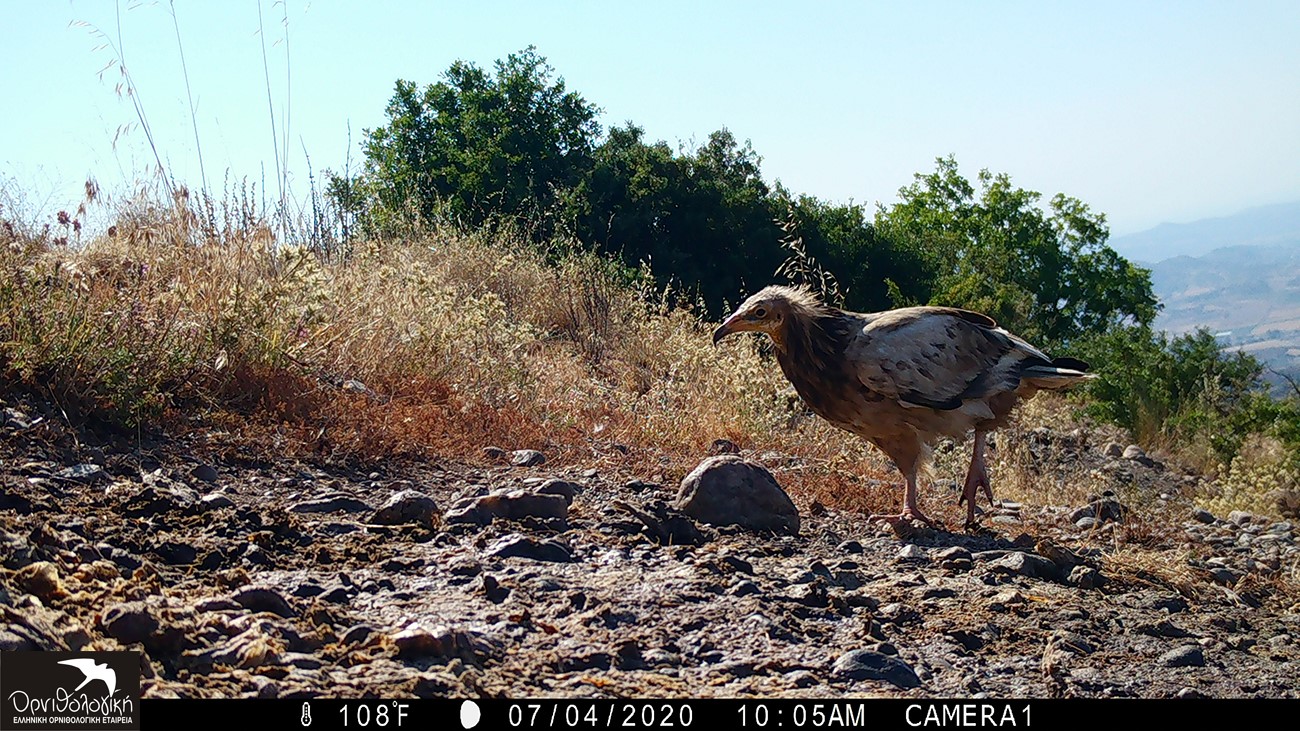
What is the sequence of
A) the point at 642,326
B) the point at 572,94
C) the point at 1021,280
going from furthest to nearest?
the point at 1021,280, the point at 572,94, the point at 642,326

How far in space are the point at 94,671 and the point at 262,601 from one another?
59cm

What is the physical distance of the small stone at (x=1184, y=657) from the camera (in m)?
3.51

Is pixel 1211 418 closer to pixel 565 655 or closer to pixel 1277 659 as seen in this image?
pixel 1277 659

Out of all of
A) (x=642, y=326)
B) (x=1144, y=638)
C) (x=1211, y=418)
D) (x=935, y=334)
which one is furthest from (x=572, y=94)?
(x=1144, y=638)

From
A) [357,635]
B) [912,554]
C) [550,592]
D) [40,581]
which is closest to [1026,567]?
[912,554]

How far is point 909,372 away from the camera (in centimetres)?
547

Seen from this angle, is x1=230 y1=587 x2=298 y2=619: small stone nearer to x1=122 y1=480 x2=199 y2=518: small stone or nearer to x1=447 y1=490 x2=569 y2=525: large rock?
x1=122 y1=480 x2=199 y2=518: small stone

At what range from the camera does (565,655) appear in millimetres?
3004

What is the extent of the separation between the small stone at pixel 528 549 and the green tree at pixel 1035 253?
15920 mm

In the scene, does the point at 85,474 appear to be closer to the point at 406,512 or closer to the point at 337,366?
the point at 406,512

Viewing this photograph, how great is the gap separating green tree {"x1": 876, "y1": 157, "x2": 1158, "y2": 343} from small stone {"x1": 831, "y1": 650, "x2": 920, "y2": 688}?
16354 mm

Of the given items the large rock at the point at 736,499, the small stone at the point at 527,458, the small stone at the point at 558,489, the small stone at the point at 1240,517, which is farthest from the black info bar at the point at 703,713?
the small stone at the point at 1240,517

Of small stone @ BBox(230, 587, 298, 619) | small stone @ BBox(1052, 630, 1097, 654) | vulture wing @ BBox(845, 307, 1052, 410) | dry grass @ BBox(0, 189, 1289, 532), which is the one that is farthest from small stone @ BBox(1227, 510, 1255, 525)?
small stone @ BBox(230, 587, 298, 619)

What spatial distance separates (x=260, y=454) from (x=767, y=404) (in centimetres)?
376
